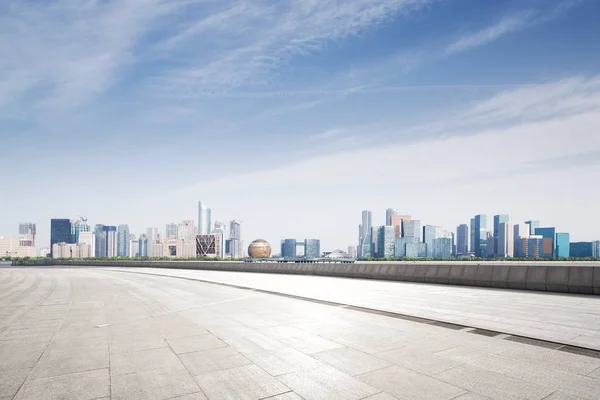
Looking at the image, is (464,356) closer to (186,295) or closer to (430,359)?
(430,359)

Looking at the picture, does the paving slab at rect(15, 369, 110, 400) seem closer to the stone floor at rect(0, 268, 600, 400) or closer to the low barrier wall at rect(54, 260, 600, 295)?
the stone floor at rect(0, 268, 600, 400)

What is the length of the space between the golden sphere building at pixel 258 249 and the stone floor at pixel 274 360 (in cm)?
13942

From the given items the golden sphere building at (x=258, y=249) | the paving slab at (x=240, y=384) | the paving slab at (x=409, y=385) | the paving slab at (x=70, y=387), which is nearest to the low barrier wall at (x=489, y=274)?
the paving slab at (x=409, y=385)

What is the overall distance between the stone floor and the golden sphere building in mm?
139425

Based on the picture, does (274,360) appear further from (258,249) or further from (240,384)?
(258,249)

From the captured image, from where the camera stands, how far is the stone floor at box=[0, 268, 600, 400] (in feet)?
17.4

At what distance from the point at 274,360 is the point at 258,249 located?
5701 inches

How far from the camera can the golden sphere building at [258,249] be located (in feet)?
490

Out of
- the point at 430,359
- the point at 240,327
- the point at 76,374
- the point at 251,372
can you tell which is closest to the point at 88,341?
the point at 76,374

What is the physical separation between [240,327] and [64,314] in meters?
5.95

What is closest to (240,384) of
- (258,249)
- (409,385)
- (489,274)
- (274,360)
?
(274,360)

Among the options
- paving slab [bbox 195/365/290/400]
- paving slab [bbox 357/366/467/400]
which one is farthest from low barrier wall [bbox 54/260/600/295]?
paving slab [bbox 195/365/290/400]

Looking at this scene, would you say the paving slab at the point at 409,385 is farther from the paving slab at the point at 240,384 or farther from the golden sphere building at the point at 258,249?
the golden sphere building at the point at 258,249

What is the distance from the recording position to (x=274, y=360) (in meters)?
6.71
